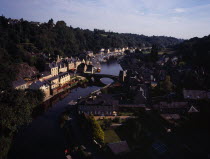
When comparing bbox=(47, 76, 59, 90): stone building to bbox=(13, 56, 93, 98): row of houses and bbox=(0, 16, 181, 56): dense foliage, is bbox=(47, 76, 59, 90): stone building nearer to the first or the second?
bbox=(13, 56, 93, 98): row of houses

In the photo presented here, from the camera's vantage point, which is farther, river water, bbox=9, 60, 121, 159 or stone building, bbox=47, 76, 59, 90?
stone building, bbox=47, 76, 59, 90

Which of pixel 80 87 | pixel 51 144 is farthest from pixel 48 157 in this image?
pixel 80 87

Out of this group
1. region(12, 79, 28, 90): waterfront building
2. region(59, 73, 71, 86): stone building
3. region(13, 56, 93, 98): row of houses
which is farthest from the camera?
region(59, 73, 71, 86): stone building

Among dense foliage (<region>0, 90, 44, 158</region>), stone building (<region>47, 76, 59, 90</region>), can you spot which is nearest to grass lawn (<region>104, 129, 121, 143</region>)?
dense foliage (<region>0, 90, 44, 158</region>)

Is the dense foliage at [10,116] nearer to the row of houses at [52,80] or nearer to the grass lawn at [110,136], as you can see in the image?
the row of houses at [52,80]

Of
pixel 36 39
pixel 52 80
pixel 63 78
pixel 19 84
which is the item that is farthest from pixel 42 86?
pixel 36 39

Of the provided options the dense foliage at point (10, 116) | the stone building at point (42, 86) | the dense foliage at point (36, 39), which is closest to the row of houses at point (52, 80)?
the stone building at point (42, 86)

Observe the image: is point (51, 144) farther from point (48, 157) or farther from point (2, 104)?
point (2, 104)

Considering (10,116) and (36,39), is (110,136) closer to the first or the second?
(10,116)
